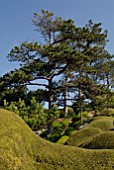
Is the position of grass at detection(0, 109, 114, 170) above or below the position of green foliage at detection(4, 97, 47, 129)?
below

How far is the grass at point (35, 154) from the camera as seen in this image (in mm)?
4809

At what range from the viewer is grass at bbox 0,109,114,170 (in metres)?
4.81

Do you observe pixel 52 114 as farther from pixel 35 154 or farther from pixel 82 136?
pixel 35 154

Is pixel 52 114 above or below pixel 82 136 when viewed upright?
above

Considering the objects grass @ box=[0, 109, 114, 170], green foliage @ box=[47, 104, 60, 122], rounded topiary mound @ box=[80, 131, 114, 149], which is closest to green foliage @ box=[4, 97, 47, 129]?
green foliage @ box=[47, 104, 60, 122]

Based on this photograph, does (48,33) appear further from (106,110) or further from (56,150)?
(56,150)

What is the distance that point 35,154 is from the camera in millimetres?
5387

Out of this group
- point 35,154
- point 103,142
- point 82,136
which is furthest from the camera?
point 82,136

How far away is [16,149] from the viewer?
4.94 metres

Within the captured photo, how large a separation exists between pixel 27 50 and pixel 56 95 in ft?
14.6

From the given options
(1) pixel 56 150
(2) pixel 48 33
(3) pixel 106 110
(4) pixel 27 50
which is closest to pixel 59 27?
(2) pixel 48 33

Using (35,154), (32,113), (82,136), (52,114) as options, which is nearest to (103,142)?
(35,154)

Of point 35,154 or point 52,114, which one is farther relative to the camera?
point 52,114

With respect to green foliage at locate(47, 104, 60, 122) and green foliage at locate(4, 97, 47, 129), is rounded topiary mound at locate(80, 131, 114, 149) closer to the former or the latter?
green foliage at locate(4, 97, 47, 129)
